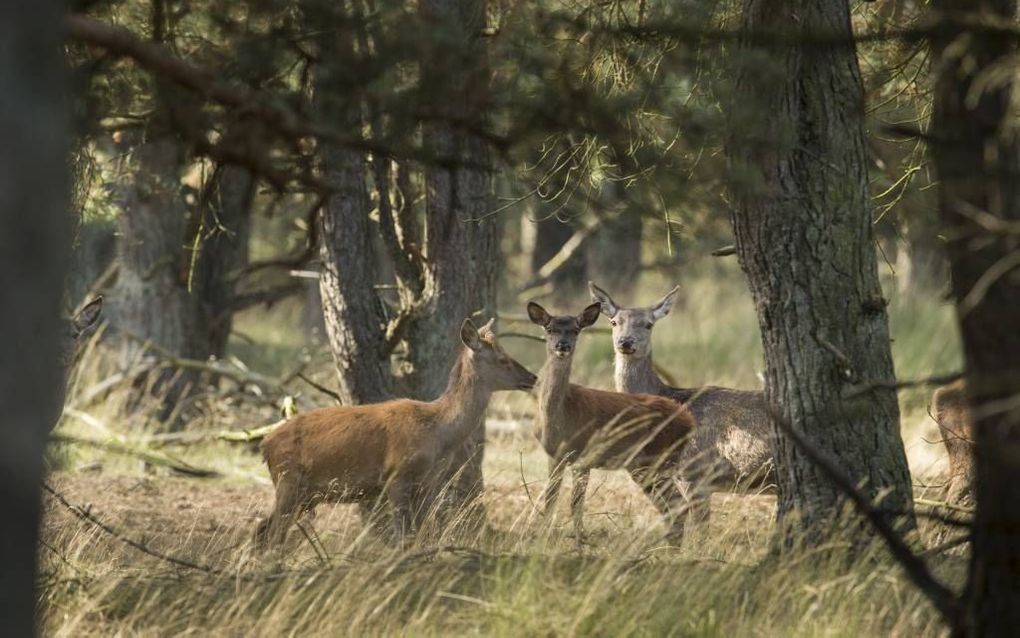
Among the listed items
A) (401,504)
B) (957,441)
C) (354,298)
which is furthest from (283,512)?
(957,441)

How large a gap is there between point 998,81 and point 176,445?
10.9 m

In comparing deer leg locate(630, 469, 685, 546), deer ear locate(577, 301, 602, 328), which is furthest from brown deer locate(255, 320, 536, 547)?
deer ear locate(577, 301, 602, 328)

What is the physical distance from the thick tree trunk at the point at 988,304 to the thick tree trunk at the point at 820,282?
1587 millimetres

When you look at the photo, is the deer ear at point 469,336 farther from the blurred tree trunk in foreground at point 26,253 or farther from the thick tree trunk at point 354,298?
the blurred tree trunk in foreground at point 26,253

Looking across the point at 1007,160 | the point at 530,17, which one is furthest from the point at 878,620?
the point at 530,17

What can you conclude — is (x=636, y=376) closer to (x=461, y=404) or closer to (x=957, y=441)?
(x=461, y=404)

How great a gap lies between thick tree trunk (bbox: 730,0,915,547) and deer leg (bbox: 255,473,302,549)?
3675 millimetres

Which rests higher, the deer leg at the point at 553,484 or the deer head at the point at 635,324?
the deer head at the point at 635,324

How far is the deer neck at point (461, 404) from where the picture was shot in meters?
10.3

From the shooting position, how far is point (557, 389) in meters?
11.4

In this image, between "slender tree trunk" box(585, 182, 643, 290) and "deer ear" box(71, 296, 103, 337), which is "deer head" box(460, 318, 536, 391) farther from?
"slender tree trunk" box(585, 182, 643, 290)

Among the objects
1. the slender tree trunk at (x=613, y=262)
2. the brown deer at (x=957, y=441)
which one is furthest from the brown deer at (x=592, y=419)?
the slender tree trunk at (x=613, y=262)

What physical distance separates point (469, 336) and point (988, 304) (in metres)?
5.57

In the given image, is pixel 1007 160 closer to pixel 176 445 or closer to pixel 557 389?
pixel 557 389
